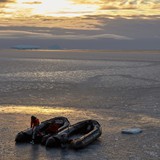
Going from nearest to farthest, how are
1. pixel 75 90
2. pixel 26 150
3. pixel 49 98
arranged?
pixel 26 150
pixel 49 98
pixel 75 90

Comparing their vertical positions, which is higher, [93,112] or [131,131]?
[131,131]

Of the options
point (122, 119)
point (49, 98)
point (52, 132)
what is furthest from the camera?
point (49, 98)

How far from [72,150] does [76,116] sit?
620 centimetres

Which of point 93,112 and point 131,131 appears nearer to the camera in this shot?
point 131,131

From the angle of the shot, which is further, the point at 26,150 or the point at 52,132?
the point at 52,132

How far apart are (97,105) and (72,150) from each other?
975 cm

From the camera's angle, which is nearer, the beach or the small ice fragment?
the beach

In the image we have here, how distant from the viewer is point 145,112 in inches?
917

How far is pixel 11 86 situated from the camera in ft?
114

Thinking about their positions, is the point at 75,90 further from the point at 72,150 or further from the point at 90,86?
the point at 72,150

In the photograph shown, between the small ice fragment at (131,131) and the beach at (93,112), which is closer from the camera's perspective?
the beach at (93,112)

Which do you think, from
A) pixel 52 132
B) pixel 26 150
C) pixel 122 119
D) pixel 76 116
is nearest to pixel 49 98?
pixel 76 116

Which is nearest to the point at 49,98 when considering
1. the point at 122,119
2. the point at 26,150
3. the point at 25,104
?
the point at 25,104

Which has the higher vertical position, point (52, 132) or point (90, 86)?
point (52, 132)
